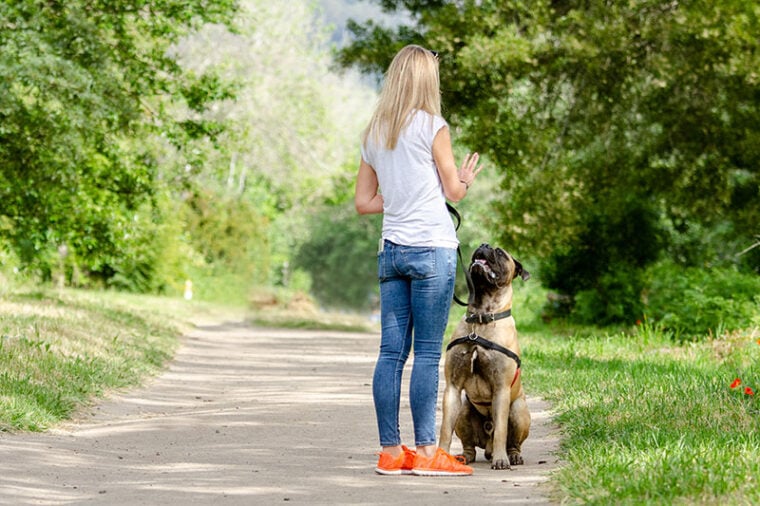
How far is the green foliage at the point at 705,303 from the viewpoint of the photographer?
1557cm

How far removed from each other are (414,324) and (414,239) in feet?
1.69

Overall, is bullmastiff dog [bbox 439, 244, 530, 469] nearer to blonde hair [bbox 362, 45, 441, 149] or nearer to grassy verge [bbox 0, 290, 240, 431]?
blonde hair [bbox 362, 45, 441, 149]

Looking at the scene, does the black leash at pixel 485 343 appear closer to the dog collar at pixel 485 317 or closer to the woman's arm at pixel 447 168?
the dog collar at pixel 485 317

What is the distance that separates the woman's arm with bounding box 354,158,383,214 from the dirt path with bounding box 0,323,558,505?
1.55m

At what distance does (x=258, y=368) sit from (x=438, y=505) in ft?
30.1

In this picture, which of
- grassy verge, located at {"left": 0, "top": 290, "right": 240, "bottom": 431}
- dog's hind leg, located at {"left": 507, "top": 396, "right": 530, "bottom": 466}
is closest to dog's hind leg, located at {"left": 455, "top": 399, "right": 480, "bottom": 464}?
dog's hind leg, located at {"left": 507, "top": 396, "right": 530, "bottom": 466}

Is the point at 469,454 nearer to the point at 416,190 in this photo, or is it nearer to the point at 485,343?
the point at 485,343

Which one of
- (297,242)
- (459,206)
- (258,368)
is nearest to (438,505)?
(258,368)

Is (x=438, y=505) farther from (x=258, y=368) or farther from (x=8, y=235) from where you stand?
(x=8, y=235)

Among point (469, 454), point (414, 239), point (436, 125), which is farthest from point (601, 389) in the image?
point (436, 125)

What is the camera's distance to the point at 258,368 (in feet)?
46.9

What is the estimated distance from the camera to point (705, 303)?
631 inches

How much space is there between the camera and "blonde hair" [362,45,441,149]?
617cm

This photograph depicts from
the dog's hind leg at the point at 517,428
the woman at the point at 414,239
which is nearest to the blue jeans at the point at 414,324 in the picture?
the woman at the point at 414,239
